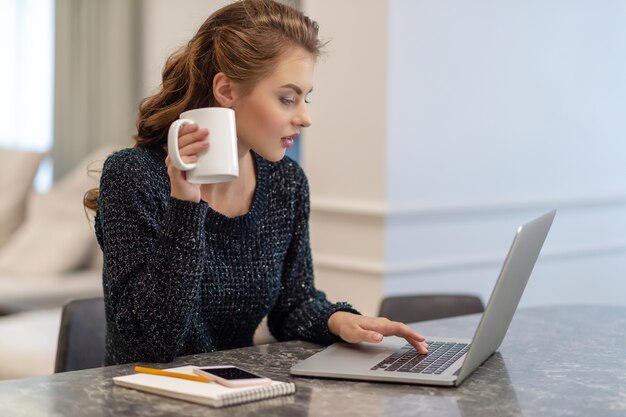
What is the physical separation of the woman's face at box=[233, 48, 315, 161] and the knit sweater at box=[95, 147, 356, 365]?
17 centimetres

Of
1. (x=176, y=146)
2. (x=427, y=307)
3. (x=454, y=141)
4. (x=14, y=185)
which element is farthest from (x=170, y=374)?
(x=14, y=185)

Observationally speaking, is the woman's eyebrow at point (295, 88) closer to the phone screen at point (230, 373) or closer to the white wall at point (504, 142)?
the phone screen at point (230, 373)

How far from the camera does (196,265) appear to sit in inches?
70.4

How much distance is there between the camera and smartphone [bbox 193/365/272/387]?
4.96 feet

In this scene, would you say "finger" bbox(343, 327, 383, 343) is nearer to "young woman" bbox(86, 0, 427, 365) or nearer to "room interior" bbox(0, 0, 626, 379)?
"young woman" bbox(86, 0, 427, 365)

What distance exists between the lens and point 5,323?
372 cm

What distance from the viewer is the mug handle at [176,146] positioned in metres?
1.62

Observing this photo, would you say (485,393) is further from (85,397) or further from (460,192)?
(460,192)

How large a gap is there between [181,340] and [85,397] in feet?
1.02

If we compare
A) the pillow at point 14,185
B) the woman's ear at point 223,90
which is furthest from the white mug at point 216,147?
the pillow at point 14,185

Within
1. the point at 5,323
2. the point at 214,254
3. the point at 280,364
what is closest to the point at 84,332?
the point at 214,254

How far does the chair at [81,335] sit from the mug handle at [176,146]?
737 millimetres

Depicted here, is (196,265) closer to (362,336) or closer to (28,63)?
(362,336)

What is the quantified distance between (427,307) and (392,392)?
40.0 inches
